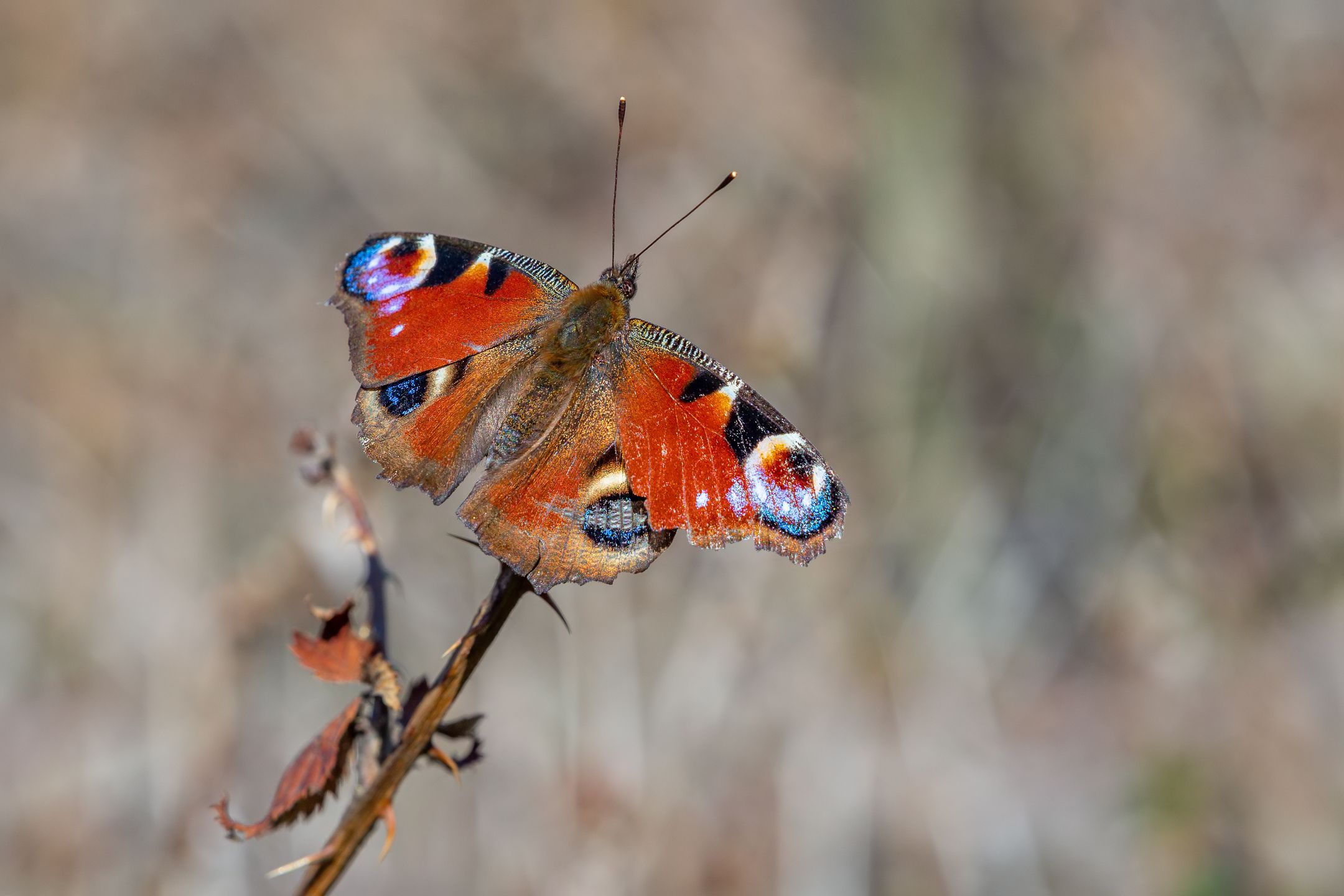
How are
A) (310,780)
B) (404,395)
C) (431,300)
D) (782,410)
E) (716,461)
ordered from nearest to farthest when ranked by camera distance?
1. (310,780)
2. (716,461)
3. (404,395)
4. (431,300)
5. (782,410)

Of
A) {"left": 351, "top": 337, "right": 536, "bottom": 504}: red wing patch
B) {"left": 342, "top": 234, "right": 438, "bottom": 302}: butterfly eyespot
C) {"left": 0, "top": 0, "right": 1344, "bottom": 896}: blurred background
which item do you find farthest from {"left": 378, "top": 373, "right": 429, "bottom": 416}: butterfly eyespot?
{"left": 0, "top": 0, "right": 1344, "bottom": 896}: blurred background

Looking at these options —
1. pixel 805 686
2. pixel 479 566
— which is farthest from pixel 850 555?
pixel 479 566

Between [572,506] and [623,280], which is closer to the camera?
[572,506]

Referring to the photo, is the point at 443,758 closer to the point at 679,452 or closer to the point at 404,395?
the point at 679,452

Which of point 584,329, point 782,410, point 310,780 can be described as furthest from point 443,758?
point 782,410

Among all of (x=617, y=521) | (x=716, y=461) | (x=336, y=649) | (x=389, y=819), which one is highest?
Answer: (x=716, y=461)

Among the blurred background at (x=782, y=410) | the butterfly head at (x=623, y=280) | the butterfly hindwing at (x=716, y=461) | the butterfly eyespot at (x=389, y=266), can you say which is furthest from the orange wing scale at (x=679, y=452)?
the blurred background at (x=782, y=410)
